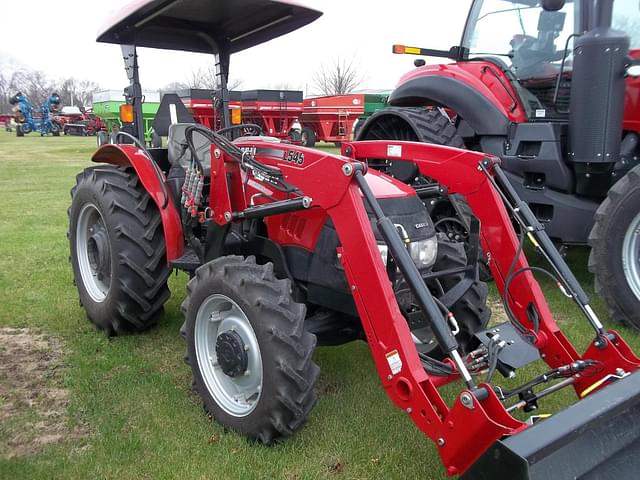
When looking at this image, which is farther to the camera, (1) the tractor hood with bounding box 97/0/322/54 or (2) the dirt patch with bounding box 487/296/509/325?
(2) the dirt patch with bounding box 487/296/509/325

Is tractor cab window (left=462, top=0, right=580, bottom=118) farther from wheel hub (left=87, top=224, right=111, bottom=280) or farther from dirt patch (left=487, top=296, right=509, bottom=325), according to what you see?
wheel hub (left=87, top=224, right=111, bottom=280)

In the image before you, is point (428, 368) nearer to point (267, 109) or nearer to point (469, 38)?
point (469, 38)

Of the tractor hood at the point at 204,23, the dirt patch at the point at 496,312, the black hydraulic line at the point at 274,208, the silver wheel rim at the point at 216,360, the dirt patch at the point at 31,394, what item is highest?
the tractor hood at the point at 204,23

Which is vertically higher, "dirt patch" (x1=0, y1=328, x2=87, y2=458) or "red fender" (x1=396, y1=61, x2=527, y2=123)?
"red fender" (x1=396, y1=61, x2=527, y2=123)

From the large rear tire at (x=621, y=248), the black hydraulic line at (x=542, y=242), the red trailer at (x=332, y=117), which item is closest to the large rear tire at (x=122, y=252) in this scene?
the black hydraulic line at (x=542, y=242)

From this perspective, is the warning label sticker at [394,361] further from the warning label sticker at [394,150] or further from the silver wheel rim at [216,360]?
the warning label sticker at [394,150]

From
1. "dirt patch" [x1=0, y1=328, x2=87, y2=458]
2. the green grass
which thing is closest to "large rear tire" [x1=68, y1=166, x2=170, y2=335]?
the green grass

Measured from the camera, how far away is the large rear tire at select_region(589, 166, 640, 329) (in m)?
4.17

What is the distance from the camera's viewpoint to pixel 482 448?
2121 millimetres

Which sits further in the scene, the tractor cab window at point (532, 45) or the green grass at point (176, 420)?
the tractor cab window at point (532, 45)

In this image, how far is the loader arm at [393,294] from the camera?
2154 mm

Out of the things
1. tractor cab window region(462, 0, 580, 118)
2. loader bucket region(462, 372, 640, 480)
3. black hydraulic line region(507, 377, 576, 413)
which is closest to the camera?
loader bucket region(462, 372, 640, 480)

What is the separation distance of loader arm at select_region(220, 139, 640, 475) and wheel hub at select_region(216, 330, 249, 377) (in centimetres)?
65

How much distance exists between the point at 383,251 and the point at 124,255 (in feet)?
5.94
